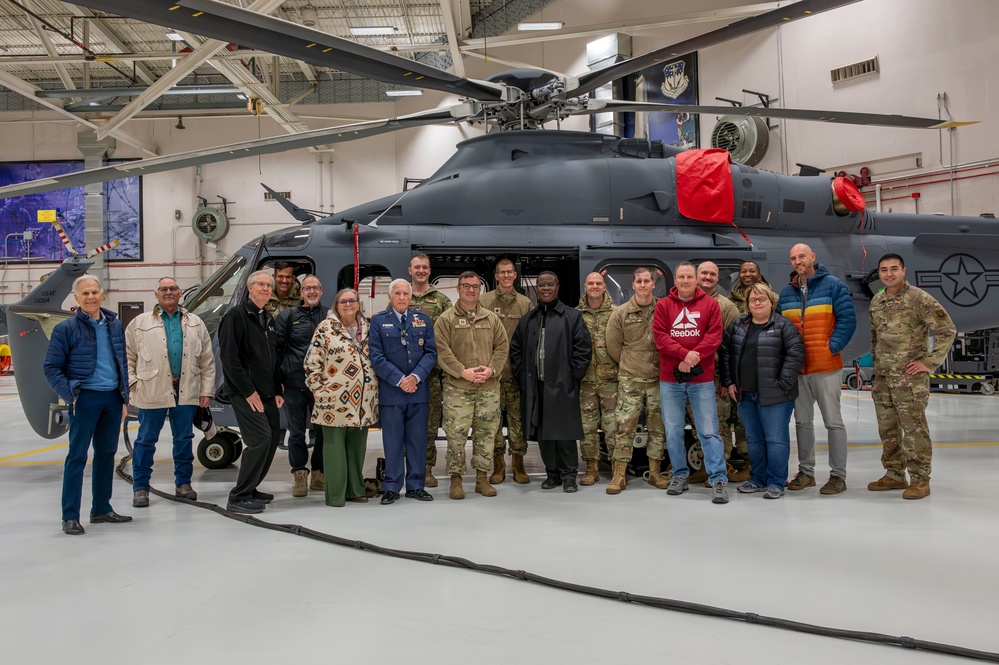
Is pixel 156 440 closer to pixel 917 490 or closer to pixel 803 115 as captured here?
pixel 917 490

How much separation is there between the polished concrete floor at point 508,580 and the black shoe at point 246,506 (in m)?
0.13

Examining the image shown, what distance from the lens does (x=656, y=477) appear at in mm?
5664

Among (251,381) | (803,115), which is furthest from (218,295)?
(803,115)

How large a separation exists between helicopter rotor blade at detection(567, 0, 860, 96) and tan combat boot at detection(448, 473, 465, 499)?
136 inches

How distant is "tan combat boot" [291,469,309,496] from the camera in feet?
18.1

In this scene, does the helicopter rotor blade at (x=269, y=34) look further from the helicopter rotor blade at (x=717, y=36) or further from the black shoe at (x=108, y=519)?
the black shoe at (x=108, y=519)

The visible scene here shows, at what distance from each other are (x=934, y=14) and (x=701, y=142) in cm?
490

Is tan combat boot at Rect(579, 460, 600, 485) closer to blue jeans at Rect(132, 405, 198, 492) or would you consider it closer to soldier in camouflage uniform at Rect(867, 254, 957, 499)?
soldier in camouflage uniform at Rect(867, 254, 957, 499)

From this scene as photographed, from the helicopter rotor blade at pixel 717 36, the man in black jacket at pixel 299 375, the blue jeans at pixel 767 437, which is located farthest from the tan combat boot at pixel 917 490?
the man in black jacket at pixel 299 375

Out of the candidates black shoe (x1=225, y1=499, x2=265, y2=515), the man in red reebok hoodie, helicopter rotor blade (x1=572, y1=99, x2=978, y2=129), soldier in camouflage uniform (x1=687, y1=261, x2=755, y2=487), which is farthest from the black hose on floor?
helicopter rotor blade (x1=572, y1=99, x2=978, y2=129)

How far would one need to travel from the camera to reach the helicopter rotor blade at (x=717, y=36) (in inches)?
184

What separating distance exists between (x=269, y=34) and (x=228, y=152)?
6.29 ft

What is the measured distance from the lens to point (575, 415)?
5.50 m

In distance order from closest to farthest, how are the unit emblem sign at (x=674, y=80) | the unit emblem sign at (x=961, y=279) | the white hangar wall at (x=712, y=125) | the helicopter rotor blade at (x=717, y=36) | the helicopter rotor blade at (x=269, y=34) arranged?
the helicopter rotor blade at (x=269, y=34)
the helicopter rotor blade at (x=717, y=36)
the unit emblem sign at (x=961, y=279)
the white hangar wall at (x=712, y=125)
the unit emblem sign at (x=674, y=80)
